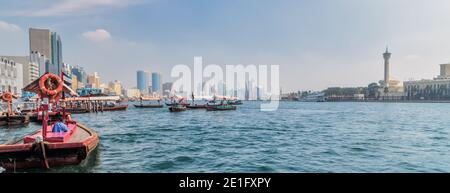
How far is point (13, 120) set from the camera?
2592cm

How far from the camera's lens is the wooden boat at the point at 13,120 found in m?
25.4

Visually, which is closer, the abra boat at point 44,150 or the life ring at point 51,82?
the abra boat at point 44,150

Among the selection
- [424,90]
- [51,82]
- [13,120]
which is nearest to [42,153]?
[51,82]

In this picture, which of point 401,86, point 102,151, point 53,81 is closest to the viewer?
point 53,81

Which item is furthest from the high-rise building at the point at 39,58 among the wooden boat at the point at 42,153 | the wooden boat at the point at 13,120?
the wooden boat at the point at 13,120

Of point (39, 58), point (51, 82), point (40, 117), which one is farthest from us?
point (40, 117)

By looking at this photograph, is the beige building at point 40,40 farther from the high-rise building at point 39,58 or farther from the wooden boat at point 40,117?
the wooden boat at point 40,117

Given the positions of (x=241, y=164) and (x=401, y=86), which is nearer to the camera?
(x=241, y=164)

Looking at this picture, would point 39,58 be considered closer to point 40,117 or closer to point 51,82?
point 51,82
